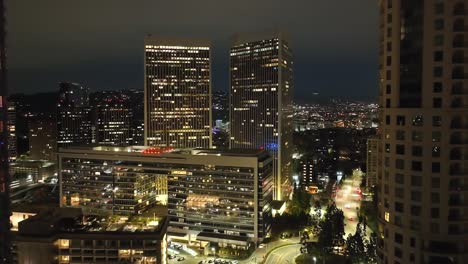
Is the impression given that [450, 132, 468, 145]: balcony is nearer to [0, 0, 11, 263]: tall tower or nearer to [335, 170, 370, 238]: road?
[0, 0, 11, 263]: tall tower

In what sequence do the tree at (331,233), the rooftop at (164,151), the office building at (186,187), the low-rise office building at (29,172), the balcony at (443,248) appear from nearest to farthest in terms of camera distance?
the balcony at (443,248), the tree at (331,233), the office building at (186,187), the rooftop at (164,151), the low-rise office building at (29,172)

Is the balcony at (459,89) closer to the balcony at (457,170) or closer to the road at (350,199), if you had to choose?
the balcony at (457,170)

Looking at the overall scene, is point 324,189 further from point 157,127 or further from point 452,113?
point 452,113

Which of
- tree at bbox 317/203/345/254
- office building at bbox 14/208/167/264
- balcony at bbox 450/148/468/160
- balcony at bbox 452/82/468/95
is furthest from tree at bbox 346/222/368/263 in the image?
balcony at bbox 452/82/468/95

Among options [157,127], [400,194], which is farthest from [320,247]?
[157,127]

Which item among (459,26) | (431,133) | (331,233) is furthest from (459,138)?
(331,233)

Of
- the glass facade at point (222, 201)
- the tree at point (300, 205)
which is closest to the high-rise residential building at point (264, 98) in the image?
the tree at point (300, 205)
